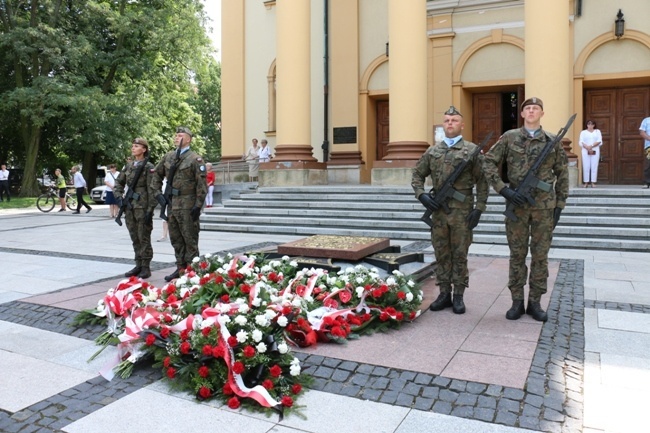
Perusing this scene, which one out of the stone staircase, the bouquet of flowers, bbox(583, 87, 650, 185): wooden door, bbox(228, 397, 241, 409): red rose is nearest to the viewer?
bbox(228, 397, 241, 409): red rose

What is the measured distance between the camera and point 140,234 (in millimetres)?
7523

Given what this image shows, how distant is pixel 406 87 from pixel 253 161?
274 inches

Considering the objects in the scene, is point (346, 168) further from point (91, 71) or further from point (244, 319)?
point (91, 71)

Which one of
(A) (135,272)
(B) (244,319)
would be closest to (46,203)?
(A) (135,272)

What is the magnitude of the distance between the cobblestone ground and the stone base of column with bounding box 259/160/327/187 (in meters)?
11.4

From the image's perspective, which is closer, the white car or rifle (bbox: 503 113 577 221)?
rifle (bbox: 503 113 577 221)

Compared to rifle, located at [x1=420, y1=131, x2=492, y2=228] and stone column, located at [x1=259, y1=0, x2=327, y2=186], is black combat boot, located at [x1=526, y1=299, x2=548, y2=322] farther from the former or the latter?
stone column, located at [x1=259, y1=0, x2=327, y2=186]

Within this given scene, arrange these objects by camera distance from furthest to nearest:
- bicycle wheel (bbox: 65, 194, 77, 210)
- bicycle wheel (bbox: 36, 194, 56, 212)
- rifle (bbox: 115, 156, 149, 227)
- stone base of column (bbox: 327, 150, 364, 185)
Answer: bicycle wheel (bbox: 65, 194, 77, 210)
bicycle wheel (bbox: 36, 194, 56, 212)
stone base of column (bbox: 327, 150, 364, 185)
rifle (bbox: 115, 156, 149, 227)

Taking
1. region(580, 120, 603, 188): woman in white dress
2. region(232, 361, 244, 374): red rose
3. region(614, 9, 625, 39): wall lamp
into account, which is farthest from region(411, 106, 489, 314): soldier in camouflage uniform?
region(614, 9, 625, 39): wall lamp

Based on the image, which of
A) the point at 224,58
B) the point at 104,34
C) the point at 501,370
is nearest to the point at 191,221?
the point at 501,370

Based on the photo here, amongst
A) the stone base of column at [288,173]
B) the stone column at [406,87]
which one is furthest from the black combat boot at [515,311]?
the stone base of column at [288,173]

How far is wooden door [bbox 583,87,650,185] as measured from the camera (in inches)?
635

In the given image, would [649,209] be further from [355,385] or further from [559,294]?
[355,385]

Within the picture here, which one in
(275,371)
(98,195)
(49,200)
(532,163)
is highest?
(532,163)
